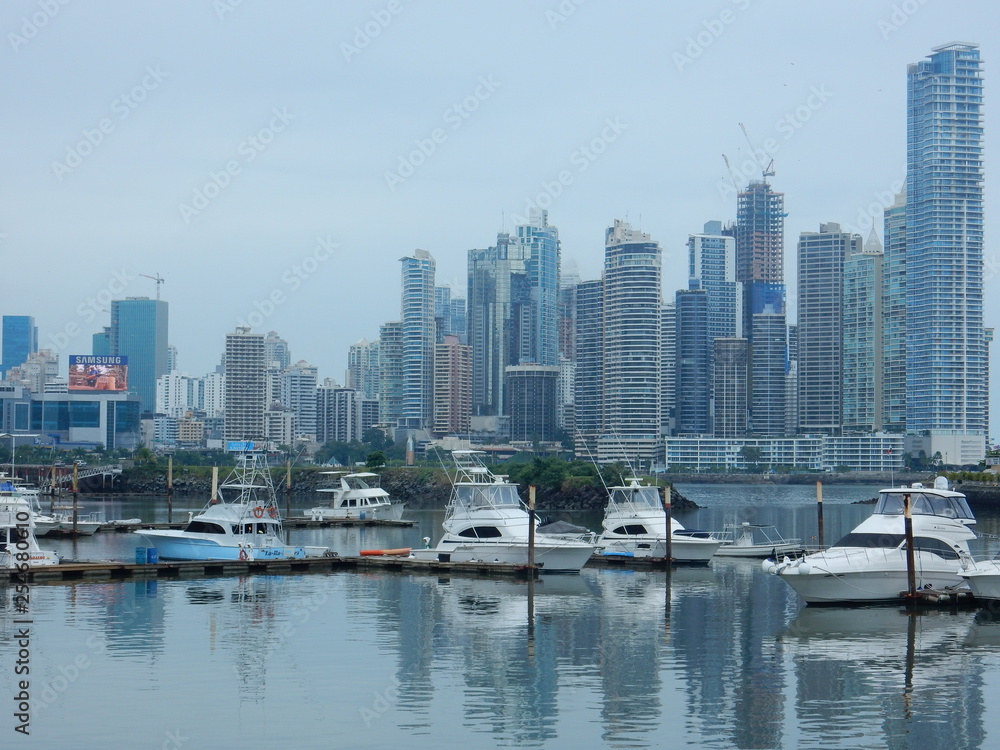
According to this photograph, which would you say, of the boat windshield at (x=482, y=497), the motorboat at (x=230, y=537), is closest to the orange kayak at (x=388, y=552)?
the motorboat at (x=230, y=537)

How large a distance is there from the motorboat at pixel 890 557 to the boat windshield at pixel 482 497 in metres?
14.7

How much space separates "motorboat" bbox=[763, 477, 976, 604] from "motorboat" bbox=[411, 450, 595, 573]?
1119 cm

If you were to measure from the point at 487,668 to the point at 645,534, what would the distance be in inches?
1114

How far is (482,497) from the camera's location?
188 feet

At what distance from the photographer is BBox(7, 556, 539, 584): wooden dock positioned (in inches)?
1978

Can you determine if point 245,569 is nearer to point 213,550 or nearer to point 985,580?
point 213,550

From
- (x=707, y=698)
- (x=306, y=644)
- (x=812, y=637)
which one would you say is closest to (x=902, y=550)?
(x=812, y=637)

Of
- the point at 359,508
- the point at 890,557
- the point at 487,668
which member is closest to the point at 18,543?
the point at 487,668

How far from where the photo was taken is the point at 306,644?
3759 cm

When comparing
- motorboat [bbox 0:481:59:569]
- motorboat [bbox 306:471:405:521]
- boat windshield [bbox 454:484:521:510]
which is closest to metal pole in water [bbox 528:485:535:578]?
boat windshield [bbox 454:484:521:510]

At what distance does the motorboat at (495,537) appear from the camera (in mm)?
54688

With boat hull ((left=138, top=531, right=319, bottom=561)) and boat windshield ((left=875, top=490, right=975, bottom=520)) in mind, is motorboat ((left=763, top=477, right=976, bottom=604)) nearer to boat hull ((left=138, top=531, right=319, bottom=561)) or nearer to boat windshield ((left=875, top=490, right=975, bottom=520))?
boat windshield ((left=875, top=490, right=975, bottom=520))

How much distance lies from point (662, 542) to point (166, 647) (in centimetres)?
2866

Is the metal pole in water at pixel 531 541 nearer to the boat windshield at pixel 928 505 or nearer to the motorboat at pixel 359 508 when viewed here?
the boat windshield at pixel 928 505
